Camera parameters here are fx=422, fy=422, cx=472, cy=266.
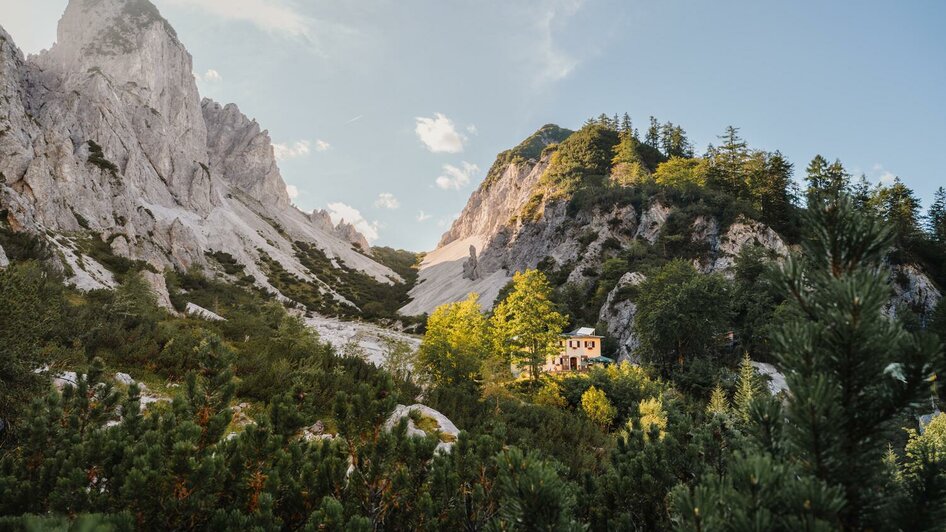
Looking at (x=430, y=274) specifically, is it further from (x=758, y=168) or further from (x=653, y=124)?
(x=758, y=168)

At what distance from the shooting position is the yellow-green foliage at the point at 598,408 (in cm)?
2000

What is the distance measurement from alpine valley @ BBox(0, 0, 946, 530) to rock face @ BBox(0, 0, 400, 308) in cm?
54

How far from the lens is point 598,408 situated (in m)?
20.4

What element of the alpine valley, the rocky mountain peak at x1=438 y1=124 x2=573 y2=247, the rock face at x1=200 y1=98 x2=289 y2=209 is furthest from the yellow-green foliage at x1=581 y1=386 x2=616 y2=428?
the rock face at x1=200 y1=98 x2=289 y2=209

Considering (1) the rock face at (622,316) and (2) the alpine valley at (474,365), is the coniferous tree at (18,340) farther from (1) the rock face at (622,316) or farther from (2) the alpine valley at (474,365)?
(1) the rock face at (622,316)

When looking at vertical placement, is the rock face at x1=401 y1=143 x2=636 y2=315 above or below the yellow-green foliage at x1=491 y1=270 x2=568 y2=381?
above

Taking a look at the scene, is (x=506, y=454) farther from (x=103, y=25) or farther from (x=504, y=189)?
(x=504, y=189)

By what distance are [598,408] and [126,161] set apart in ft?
250

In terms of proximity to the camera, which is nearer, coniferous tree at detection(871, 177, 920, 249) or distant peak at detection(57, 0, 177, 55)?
coniferous tree at detection(871, 177, 920, 249)

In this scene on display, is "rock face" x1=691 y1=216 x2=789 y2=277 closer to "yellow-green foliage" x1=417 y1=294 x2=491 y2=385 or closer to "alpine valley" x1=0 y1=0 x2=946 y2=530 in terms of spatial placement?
"alpine valley" x1=0 y1=0 x2=946 y2=530

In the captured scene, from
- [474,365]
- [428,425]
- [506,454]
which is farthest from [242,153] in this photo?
[506,454]

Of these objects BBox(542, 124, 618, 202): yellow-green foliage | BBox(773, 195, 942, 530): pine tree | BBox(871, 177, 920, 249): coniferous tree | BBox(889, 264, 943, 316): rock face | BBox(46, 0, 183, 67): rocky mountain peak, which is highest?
BBox(46, 0, 183, 67): rocky mountain peak

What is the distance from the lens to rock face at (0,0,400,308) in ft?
127

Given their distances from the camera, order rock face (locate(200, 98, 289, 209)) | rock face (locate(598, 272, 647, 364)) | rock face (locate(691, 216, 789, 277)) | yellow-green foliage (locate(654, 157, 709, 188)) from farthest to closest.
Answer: rock face (locate(200, 98, 289, 209))
yellow-green foliage (locate(654, 157, 709, 188))
rock face (locate(691, 216, 789, 277))
rock face (locate(598, 272, 647, 364))
